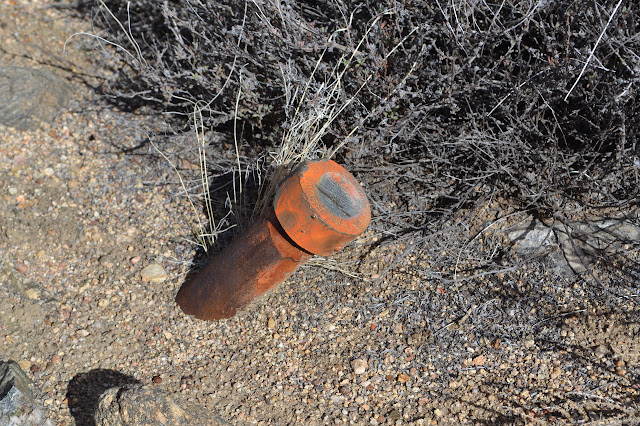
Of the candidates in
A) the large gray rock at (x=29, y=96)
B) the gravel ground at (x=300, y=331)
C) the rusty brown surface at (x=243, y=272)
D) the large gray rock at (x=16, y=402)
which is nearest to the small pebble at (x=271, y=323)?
the gravel ground at (x=300, y=331)

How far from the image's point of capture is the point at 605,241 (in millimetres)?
3160

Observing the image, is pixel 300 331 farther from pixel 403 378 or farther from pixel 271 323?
pixel 403 378

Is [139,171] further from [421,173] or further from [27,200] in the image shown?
[421,173]

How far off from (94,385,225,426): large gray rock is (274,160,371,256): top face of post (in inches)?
30.4

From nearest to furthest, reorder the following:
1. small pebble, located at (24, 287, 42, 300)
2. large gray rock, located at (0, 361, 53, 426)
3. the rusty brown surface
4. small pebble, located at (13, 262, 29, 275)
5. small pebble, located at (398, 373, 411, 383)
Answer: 1. large gray rock, located at (0, 361, 53, 426)
2. the rusty brown surface
3. small pebble, located at (398, 373, 411, 383)
4. small pebble, located at (24, 287, 42, 300)
5. small pebble, located at (13, 262, 29, 275)

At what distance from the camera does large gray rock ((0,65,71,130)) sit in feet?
12.6

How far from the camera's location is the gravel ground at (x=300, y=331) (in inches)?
107

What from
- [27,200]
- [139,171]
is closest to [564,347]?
[139,171]

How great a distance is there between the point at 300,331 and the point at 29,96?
231 centimetres

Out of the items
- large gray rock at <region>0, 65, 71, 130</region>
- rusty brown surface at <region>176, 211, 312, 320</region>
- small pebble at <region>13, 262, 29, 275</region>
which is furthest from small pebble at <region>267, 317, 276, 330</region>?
large gray rock at <region>0, 65, 71, 130</region>

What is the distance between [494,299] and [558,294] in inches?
12.1

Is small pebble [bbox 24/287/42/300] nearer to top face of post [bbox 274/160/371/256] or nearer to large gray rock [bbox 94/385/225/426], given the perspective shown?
large gray rock [bbox 94/385/225/426]

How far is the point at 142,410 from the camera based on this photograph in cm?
223

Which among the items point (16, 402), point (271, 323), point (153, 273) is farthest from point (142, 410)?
point (153, 273)
